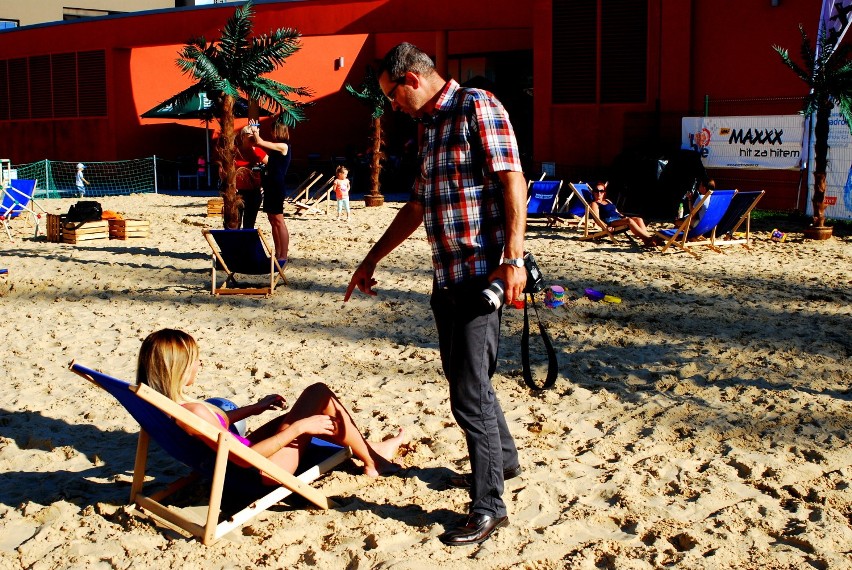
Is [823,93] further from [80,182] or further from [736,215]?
[80,182]

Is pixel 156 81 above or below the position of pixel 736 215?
above

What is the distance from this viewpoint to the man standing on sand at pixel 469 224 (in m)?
3.20

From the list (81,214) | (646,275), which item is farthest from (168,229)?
(646,275)

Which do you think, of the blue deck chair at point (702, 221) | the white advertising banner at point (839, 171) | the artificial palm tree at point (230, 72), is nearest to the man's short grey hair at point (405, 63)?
the artificial palm tree at point (230, 72)

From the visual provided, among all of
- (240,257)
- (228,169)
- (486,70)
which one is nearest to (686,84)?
(486,70)

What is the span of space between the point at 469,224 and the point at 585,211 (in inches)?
362

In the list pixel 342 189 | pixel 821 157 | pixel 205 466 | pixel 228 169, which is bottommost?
pixel 205 466

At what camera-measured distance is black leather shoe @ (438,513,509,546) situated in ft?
10.9

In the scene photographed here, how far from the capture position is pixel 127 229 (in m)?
12.1

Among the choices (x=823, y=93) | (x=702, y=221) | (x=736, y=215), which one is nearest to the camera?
(x=702, y=221)

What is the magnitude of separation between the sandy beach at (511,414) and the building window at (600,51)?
24.1ft

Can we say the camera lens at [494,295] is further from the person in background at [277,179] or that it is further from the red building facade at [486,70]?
the red building facade at [486,70]

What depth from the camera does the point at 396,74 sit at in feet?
10.8

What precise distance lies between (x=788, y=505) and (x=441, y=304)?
→ 1614 millimetres
